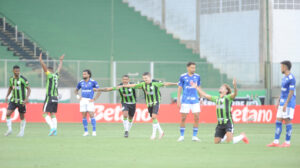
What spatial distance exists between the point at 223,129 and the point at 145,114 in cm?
1491

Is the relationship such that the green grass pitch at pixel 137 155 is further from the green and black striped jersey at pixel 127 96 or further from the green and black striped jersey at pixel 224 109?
the green and black striped jersey at pixel 127 96

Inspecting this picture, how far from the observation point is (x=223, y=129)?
1543 cm

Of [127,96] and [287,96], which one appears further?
[127,96]

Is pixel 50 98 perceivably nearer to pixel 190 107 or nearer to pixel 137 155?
pixel 190 107

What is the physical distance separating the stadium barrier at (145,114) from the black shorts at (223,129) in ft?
48.1

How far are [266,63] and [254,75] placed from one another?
98 cm

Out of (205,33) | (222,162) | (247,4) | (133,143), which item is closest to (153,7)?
(205,33)

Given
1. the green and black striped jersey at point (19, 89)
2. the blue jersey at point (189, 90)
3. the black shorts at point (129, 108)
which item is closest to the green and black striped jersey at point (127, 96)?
the black shorts at point (129, 108)

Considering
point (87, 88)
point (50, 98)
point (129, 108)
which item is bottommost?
point (129, 108)

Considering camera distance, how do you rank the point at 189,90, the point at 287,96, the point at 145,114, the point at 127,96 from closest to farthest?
1. the point at 287,96
2. the point at 189,90
3. the point at 127,96
4. the point at 145,114

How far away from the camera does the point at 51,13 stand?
4381 cm

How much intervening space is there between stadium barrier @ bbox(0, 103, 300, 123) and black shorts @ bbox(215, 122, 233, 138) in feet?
48.1

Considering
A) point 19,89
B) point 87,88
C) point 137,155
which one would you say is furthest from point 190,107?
point 19,89

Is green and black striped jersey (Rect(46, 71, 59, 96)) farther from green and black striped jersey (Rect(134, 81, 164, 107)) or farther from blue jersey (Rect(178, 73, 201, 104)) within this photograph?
blue jersey (Rect(178, 73, 201, 104))
